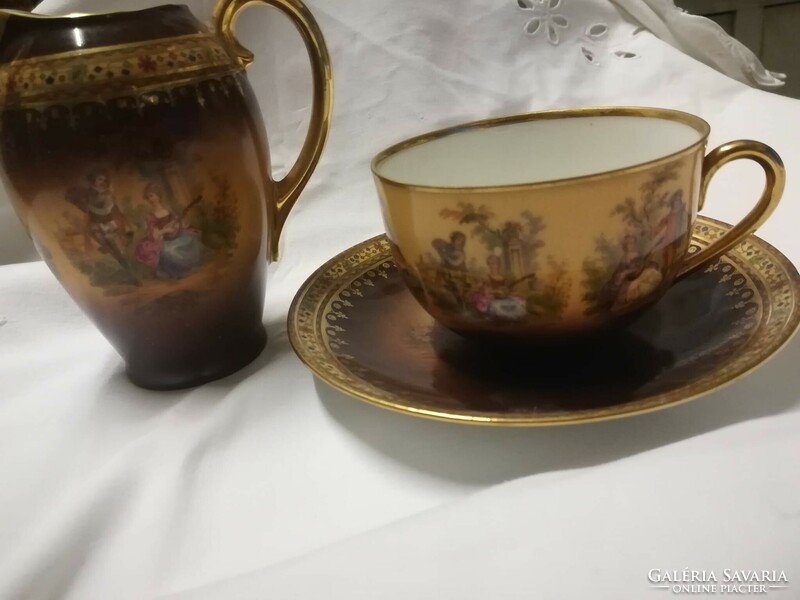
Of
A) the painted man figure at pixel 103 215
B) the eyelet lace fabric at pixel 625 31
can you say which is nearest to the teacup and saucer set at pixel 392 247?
the painted man figure at pixel 103 215

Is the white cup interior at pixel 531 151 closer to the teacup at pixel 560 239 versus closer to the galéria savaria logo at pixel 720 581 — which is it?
the teacup at pixel 560 239

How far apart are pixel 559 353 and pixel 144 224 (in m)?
0.24

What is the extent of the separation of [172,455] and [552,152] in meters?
0.33

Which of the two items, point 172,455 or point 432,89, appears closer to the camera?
point 172,455

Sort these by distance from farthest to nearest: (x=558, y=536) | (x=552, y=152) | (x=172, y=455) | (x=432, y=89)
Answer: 1. (x=432, y=89)
2. (x=552, y=152)
3. (x=172, y=455)
4. (x=558, y=536)

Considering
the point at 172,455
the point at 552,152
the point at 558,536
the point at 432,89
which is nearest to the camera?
the point at 558,536

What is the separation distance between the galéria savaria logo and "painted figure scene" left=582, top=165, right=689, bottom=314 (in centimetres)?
15

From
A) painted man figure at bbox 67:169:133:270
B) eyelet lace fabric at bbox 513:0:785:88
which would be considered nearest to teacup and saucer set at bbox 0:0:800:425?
painted man figure at bbox 67:169:133:270

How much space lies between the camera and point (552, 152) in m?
0.53

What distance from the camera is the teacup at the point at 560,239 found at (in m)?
0.35

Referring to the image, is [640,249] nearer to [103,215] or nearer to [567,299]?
[567,299]

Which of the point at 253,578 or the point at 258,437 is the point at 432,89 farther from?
the point at 253,578

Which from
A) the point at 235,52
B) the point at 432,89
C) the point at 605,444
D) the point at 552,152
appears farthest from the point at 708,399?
the point at 432,89

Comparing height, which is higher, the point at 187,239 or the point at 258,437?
the point at 187,239
